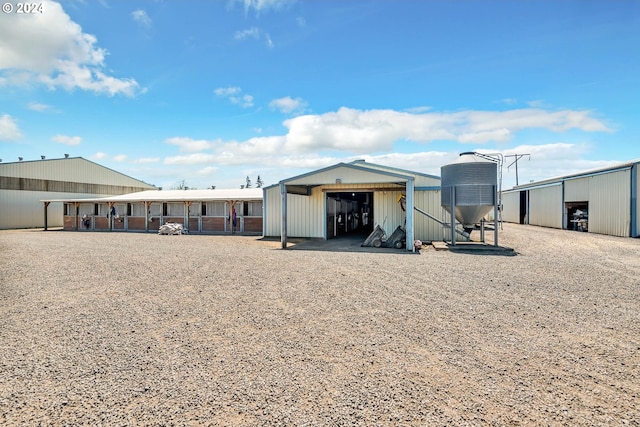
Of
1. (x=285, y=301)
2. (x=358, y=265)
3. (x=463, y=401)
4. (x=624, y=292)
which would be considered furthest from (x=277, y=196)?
(x=463, y=401)

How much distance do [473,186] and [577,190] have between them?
11889 mm

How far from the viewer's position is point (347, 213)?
872 inches

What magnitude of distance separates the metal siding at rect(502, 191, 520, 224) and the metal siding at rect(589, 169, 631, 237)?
11663mm

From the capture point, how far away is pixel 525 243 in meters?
14.8

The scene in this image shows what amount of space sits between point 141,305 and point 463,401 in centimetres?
515

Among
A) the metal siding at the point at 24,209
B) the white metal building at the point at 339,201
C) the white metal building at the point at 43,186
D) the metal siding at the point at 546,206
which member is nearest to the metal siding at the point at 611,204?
the metal siding at the point at 546,206

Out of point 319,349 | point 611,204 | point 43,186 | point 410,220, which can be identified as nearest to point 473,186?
point 410,220

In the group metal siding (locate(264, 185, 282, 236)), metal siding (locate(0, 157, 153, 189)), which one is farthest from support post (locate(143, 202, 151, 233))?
metal siding (locate(0, 157, 153, 189))

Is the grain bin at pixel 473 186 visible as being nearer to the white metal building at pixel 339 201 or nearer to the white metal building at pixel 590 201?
the white metal building at pixel 339 201

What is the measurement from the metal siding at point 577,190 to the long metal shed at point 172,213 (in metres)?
18.6

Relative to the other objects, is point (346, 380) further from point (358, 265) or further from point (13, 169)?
point (13, 169)

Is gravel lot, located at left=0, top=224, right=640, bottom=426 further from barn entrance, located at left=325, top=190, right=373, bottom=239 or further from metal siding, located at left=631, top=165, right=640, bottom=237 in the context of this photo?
metal siding, located at left=631, top=165, right=640, bottom=237

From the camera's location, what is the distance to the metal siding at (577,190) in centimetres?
1977

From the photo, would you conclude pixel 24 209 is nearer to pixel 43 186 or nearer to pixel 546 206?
pixel 43 186
